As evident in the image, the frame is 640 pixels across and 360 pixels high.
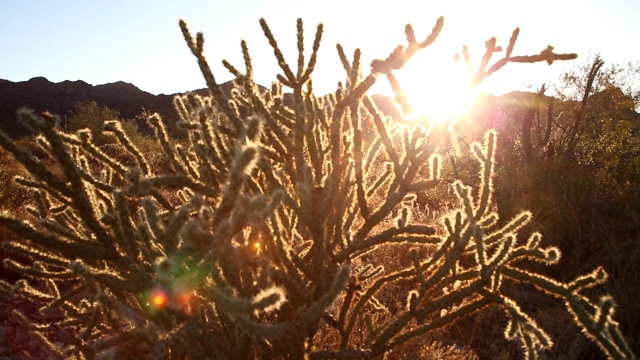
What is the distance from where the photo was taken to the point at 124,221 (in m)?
1.41

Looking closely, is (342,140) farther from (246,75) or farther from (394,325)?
(394,325)

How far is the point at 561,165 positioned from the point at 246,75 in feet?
17.5

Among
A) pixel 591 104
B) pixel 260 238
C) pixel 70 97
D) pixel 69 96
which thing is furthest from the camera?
pixel 69 96

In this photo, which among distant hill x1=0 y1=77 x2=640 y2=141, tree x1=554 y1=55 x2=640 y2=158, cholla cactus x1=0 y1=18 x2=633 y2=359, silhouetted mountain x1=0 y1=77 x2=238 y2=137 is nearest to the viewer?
cholla cactus x1=0 y1=18 x2=633 y2=359

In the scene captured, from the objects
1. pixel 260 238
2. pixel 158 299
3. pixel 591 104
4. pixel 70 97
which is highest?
pixel 70 97

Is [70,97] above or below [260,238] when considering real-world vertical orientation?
above

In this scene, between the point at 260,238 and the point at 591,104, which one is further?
the point at 591,104

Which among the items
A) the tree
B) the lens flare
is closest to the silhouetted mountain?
the tree

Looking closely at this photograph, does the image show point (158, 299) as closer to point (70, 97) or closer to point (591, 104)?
point (591, 104)

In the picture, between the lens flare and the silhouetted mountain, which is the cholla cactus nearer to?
the lens flare

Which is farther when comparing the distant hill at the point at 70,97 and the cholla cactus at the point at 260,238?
the distant hill at the point at 70,97

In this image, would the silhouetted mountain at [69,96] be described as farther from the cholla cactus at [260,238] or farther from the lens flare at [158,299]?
the lens flare at [158,299]

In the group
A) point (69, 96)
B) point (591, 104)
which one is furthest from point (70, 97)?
point (591, 104)

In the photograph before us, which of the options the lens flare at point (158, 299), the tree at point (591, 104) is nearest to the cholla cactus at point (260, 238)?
the lens flare at point (158, 299)
